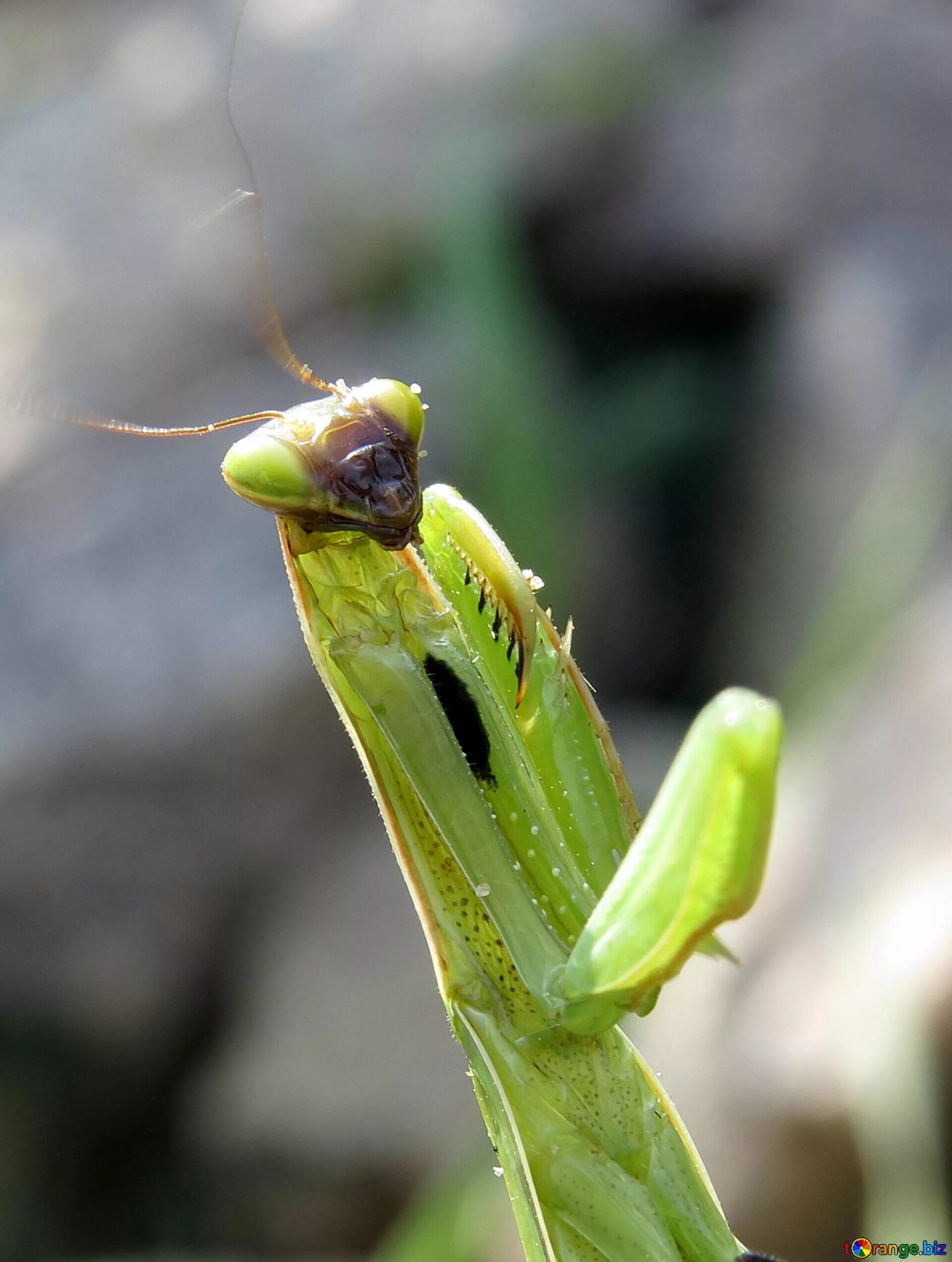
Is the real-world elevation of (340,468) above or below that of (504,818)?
above

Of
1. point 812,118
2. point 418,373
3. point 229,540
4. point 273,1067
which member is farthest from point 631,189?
point 273,1067

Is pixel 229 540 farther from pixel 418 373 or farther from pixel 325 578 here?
pixel 325 578

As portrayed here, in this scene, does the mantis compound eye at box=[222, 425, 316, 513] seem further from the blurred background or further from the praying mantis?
the blurred background

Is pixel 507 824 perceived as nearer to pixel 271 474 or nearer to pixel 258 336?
pixel 271 474

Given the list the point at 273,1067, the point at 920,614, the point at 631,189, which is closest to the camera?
the point at 920,614

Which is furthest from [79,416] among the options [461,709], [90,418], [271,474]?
[461,709]

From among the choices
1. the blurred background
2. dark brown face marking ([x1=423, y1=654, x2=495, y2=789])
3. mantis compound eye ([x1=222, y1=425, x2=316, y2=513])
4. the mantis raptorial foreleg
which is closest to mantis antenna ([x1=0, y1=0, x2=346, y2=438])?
mantis compound eye ([x1=222, y1=425, x2=316, y2=513])
